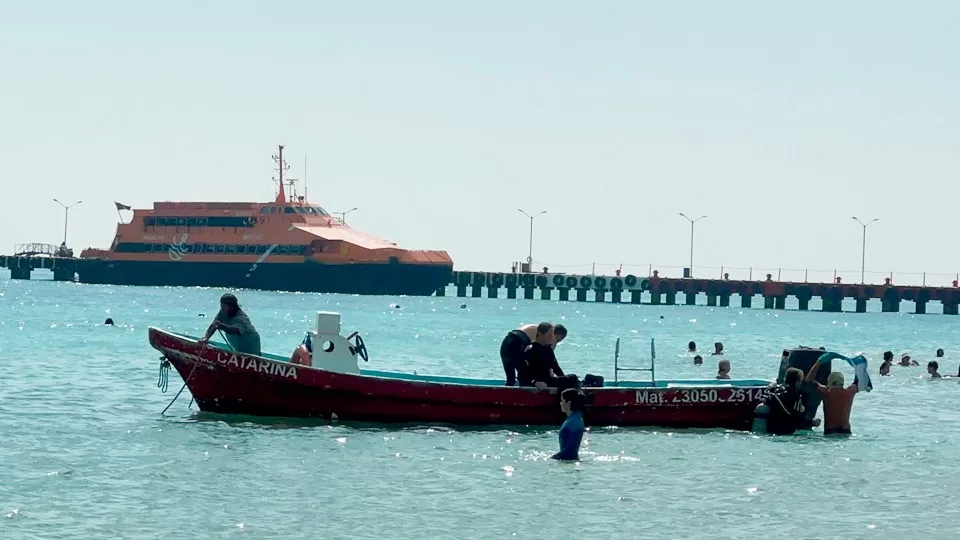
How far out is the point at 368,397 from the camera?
85.1 feet

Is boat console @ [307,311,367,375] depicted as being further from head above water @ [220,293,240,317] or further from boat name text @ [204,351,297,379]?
head above water @ [220,293,240,317]

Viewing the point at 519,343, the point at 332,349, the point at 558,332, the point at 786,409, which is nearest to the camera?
the point at 558,332

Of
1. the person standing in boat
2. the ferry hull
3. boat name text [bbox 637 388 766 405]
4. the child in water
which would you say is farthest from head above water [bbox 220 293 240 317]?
the ferry hull

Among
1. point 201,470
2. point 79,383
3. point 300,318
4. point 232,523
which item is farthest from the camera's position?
point 300,318

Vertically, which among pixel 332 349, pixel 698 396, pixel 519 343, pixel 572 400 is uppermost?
pixel 519 343

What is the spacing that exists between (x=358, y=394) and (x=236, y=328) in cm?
228

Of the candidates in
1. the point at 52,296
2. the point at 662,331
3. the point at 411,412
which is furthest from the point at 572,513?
the point at 52,296

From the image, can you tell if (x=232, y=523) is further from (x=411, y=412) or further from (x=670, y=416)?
(x=670, y=416)

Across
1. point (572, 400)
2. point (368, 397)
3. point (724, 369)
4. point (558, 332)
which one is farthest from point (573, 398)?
point (724, 369)

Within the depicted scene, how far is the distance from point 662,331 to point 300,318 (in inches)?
807

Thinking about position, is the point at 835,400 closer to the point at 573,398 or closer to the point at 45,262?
the point at 573,398

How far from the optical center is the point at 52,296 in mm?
119875

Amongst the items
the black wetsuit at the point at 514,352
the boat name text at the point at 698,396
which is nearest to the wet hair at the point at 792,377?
the boat name text at the point at 698,396

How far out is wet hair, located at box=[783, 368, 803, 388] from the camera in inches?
1020
